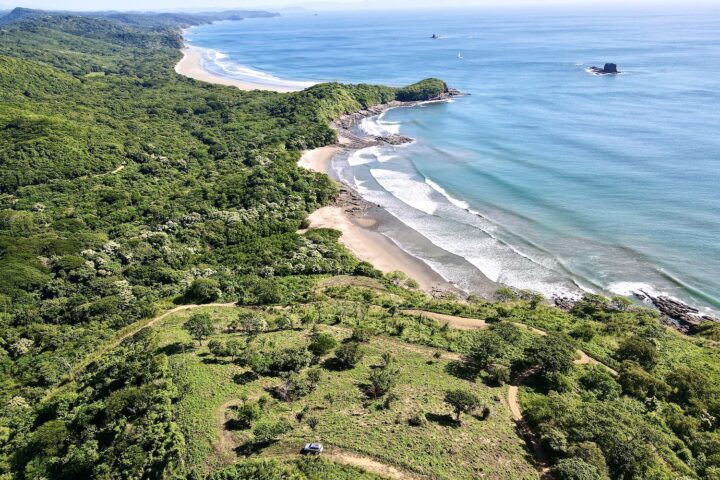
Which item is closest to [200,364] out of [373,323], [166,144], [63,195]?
[373,323]

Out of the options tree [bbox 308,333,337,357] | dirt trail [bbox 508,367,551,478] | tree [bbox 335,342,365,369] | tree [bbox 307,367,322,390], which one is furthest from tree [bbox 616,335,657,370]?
tree [bbox 307,367,322,390]

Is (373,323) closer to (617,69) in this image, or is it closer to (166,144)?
(166,144)

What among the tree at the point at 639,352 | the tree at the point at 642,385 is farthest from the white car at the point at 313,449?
the tree at the point at 639,352

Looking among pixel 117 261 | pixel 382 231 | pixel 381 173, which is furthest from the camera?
pixel 381 173

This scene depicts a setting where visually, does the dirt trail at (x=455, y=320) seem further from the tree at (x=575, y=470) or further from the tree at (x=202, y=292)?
the tree at (x=202, y=292)

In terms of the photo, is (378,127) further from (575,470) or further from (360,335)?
(575,470)

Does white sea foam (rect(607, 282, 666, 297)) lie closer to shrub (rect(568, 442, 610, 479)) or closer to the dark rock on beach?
shrub (rect(568, 442, 610, 479))

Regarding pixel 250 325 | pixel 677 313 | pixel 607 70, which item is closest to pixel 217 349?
pixel 250 325
